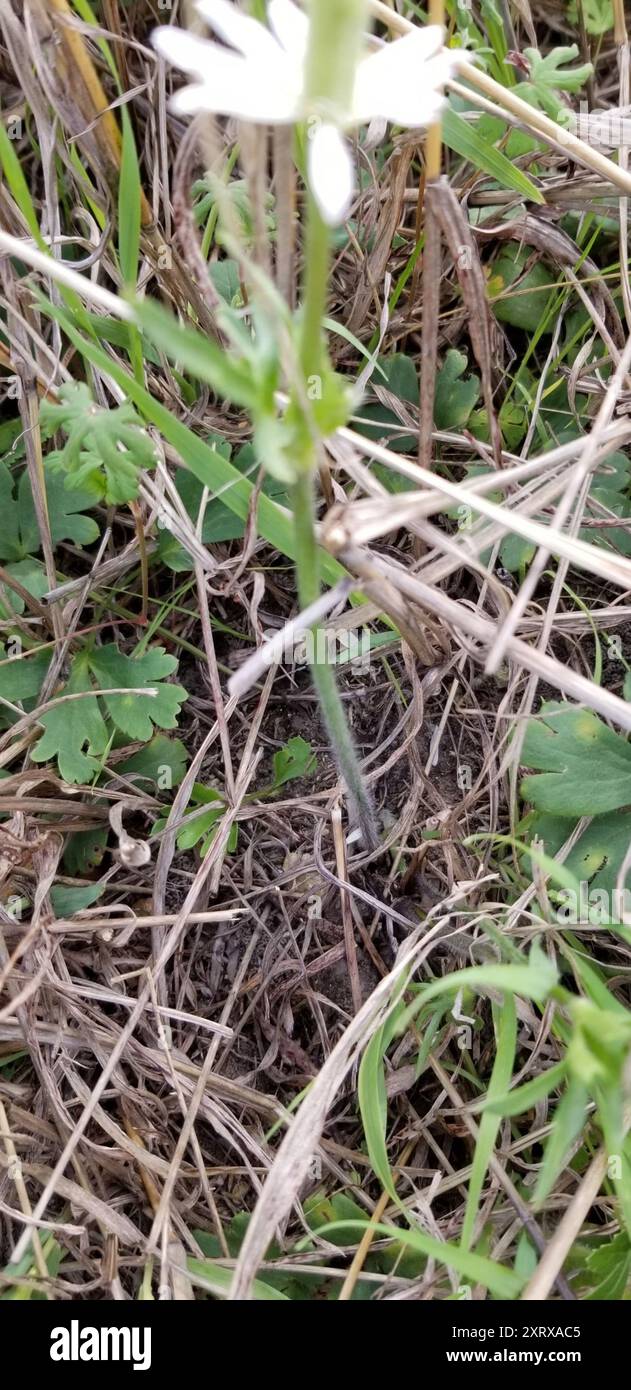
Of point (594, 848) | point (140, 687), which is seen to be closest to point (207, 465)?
point (140, 687)

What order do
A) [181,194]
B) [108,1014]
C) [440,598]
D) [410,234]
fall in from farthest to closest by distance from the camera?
[410,234] → [108,1014] → [440,598] → [181,194]

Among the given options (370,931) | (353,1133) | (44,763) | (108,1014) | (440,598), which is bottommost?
(353,1133)

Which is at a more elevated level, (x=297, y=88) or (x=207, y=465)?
(x=297, y=88)

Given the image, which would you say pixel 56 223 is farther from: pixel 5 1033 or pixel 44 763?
pixel 5 1033

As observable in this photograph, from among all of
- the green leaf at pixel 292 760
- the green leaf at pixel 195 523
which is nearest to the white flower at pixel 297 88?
the green leaf at pixel 195 523

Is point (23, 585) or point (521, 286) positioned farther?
point (521, 286)

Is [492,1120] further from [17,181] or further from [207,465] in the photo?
[17,181]
